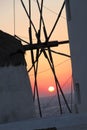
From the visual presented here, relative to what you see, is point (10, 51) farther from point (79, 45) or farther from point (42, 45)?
point (79, 45)

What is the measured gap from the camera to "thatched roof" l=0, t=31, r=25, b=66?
24.3 metres

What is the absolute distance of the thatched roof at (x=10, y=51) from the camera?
24.3m

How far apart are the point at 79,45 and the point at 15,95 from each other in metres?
5.26

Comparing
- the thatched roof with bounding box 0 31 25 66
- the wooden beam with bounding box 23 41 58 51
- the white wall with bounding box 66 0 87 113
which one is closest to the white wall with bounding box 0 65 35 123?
the thatched roof with bounding box 0 31 25 66

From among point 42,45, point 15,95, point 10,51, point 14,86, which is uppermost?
point 42,45

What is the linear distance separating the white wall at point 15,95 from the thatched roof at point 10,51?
0.98ft

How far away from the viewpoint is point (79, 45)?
2033 centimetres

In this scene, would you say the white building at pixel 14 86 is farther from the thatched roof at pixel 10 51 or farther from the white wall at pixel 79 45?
the white wall at pixel 79 45

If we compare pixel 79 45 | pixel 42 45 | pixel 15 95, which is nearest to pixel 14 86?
pixel 15 95

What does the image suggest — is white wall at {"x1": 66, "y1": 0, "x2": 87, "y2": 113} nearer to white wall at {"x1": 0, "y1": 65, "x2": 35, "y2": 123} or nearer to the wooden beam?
white wall at {"x1": 0, "y1": 65, "x2": 35, "y2": 123}

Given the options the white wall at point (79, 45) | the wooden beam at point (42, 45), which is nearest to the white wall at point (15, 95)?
the wooden beam at point (42, 45)

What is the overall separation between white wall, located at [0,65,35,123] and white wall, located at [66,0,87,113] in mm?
3550

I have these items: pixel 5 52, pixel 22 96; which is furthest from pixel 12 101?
pixel 5 52

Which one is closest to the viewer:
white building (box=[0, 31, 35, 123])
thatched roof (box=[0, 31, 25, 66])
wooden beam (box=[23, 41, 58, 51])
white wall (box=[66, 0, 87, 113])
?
white wall (box=[66, 0, 87, 113])
